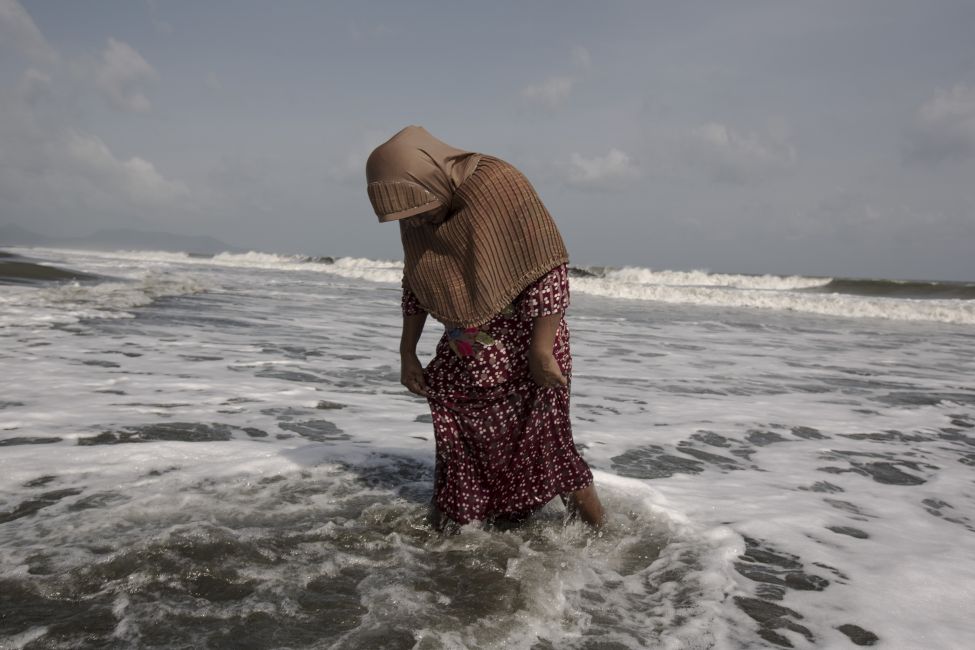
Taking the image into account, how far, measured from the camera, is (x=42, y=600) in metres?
1.87

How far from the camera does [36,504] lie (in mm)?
2564

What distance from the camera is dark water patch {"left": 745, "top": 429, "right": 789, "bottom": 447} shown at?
4.22 meters

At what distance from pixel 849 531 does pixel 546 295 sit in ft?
5.77

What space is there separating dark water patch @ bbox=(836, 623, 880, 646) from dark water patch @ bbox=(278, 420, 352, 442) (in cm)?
262

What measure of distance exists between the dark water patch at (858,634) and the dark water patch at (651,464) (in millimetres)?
1419

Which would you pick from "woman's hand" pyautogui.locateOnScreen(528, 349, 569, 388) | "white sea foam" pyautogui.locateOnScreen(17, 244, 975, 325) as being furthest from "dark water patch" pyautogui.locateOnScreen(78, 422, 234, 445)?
"white sea foam" pyautogui.locateOnScreen(17, 244, 975, 325)

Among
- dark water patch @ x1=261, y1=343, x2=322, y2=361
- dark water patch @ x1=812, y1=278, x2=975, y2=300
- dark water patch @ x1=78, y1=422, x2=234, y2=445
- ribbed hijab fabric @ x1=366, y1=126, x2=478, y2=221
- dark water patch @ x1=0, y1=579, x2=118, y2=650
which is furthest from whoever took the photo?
dark water patch @ x1=812, y1=278, x2=975, y2=300

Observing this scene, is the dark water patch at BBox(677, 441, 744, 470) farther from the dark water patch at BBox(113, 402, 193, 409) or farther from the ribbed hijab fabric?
the dark water patch at BBox(113, 402, 193, 409)

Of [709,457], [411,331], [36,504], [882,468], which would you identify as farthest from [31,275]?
[882,468]

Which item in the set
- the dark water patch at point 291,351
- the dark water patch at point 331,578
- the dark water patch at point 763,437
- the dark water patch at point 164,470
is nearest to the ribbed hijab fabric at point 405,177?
the dark water patch at point 331,578

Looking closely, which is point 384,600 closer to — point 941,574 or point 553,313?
point 553,313

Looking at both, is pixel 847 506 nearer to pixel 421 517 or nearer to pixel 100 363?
pixel 421 517

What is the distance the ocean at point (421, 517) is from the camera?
6.27 feet

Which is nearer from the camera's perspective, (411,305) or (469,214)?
(469,214)
